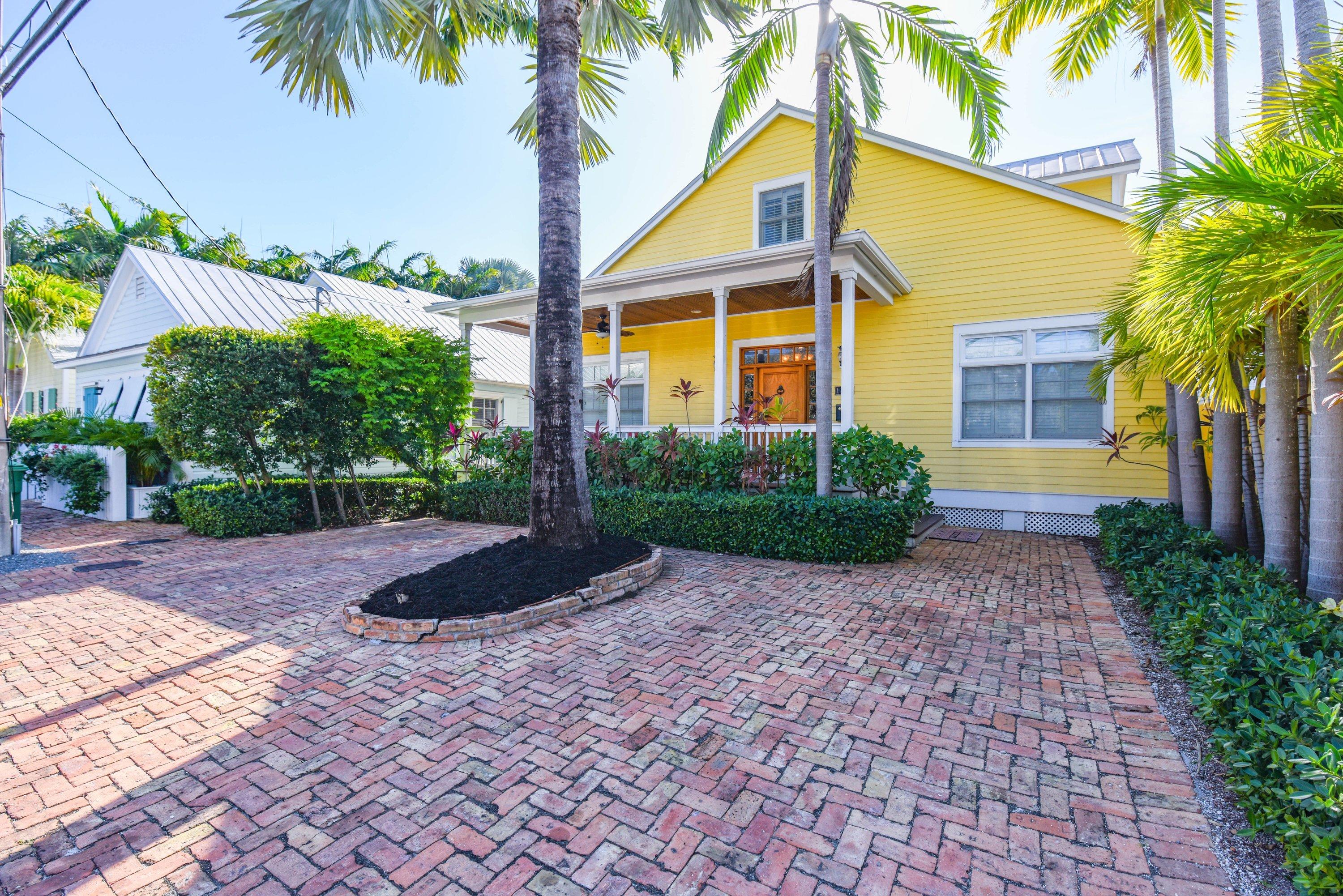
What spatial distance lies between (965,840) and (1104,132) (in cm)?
1255

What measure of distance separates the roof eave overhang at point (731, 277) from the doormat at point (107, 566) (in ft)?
19.6

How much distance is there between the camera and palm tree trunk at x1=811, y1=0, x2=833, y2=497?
20.5 feet

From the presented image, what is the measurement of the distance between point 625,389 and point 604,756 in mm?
9938

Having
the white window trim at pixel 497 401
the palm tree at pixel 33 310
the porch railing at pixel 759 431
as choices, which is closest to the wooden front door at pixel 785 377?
the porch railing at pixel 759 431

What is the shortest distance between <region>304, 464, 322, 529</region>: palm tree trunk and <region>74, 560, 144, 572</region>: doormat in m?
2.50

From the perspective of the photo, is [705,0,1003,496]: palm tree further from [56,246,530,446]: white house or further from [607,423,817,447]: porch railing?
[56,246,530,446]: white house

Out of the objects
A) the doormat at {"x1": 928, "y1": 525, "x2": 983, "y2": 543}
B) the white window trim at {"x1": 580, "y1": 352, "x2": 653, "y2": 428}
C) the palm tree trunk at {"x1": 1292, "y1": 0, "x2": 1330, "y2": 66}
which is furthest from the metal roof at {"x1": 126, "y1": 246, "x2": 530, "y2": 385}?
the palm tree trunk at {"x1": 1292, "y1": 0, "x2": 1330, "y2": 66}

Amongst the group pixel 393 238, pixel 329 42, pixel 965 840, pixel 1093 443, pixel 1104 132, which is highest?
pixel 393 238

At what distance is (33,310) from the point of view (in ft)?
56.0

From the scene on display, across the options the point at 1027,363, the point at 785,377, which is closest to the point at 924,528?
the point at 1027,363

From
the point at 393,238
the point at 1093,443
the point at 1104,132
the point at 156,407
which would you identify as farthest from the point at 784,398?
the point at 393,238

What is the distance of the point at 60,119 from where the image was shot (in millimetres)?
9891

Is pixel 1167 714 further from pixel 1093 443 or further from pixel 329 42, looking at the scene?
pixel 329 42

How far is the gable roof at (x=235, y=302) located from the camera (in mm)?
11750
